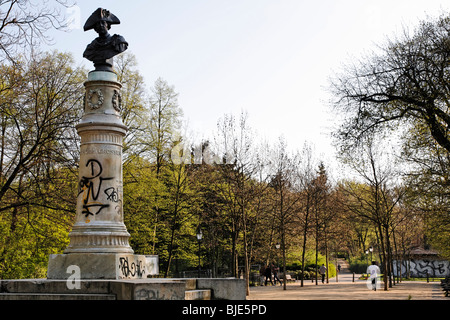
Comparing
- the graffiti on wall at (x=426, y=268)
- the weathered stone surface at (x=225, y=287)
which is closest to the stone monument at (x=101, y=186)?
the weathered stone surface at (x=225, y=287)

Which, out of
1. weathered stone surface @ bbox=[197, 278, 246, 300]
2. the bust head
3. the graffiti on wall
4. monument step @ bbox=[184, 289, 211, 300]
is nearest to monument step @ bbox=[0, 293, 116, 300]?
monument step @ bbox=[184, 289, 211, 300]

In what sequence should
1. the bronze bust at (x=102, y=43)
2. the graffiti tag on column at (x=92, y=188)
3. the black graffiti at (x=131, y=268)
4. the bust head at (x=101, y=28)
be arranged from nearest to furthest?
the black graffiti at (x=131, y=268), the graffiti tag on column at (x=92, y=188), the bronze bust at (x=102, y=43), the bust head at (x=101, y=28)

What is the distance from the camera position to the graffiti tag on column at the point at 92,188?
1098 cm

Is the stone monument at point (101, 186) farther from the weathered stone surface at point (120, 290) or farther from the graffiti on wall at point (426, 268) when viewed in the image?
the graffiti on wall at point (426, 268)

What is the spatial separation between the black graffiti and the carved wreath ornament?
3.63 meters

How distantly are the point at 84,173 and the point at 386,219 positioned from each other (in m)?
26.3

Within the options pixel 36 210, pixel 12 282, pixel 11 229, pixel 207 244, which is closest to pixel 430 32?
pixel 12 282

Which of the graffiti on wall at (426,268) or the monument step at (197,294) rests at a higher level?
the monument step at (197,294)

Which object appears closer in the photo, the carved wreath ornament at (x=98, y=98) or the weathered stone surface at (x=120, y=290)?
the weathered stone surface at (x=120, y=290)

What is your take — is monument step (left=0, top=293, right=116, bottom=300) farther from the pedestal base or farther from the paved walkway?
the paved walkway

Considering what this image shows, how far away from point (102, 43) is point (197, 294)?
648 cm

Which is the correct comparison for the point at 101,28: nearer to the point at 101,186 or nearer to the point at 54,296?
the point at 101,186

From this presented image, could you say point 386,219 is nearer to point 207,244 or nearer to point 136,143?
point 207,244

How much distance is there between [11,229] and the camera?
73.9 feet
